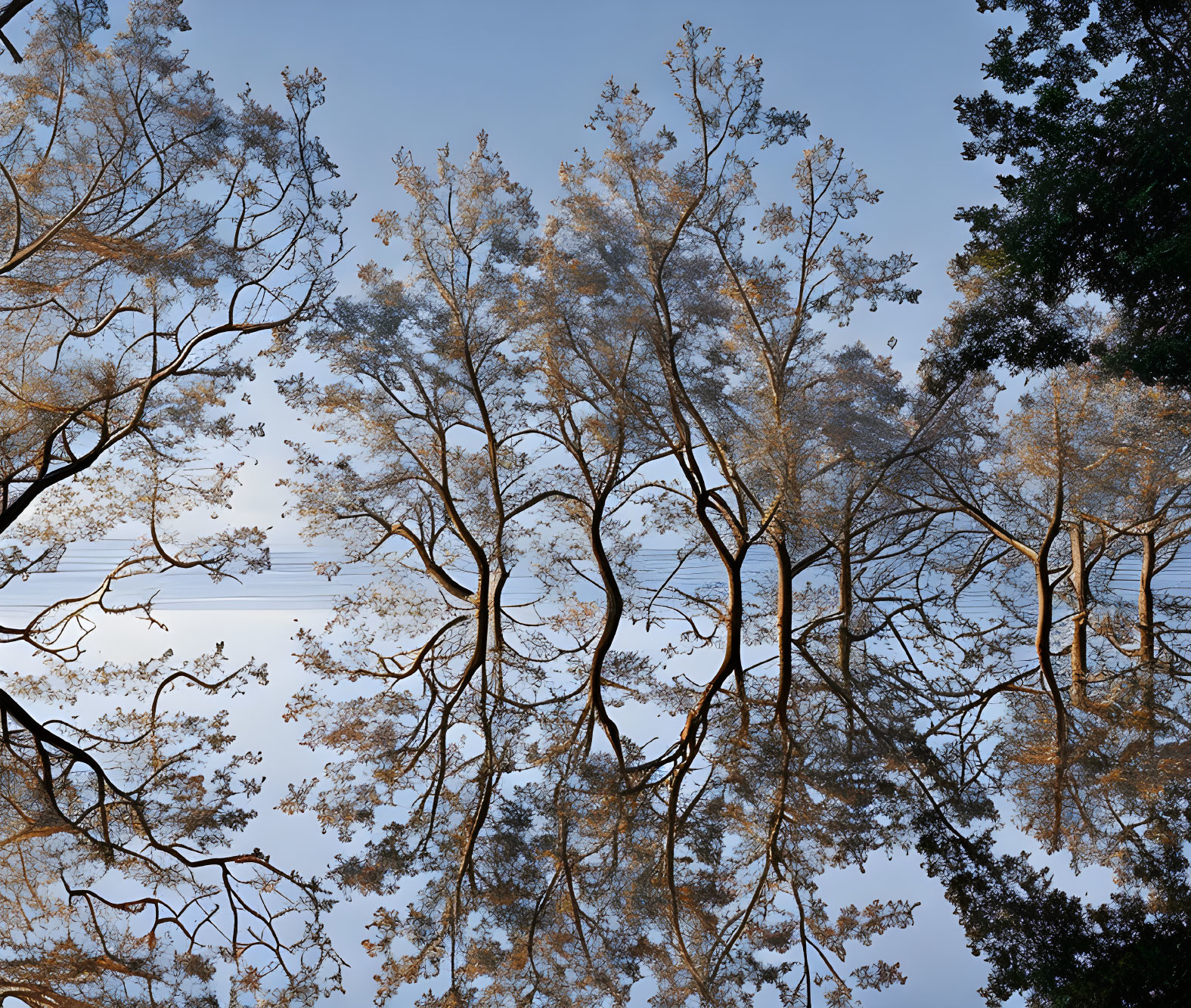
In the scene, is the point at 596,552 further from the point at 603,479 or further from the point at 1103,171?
the point at 1103,171

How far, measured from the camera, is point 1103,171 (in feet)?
26.0

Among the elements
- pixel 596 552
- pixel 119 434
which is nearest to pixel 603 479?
pixel 596 552

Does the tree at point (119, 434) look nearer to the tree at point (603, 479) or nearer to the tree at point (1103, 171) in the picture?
the tree at point (603, 479)

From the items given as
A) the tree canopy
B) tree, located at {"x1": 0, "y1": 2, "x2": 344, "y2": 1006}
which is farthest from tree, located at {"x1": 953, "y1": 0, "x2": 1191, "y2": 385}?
tree, located at {"x1": 0, "y1": 2, "x2": 344, "y2": 1006}

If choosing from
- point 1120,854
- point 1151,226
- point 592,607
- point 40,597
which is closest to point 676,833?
point 1120,854

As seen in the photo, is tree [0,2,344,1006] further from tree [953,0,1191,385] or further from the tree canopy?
tree [953,0,1191,385]

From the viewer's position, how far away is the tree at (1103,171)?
7.68 m

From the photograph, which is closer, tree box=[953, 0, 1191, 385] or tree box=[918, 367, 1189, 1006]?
tree box=[918, 367, 1189, 1006]

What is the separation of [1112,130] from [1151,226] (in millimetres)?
1006

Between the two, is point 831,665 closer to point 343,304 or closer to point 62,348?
point 343,304

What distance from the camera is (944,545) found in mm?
12359

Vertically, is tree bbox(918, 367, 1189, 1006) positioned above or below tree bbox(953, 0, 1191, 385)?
below

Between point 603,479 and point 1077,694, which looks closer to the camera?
point 1077,694

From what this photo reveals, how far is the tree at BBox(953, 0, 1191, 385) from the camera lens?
302 inches
